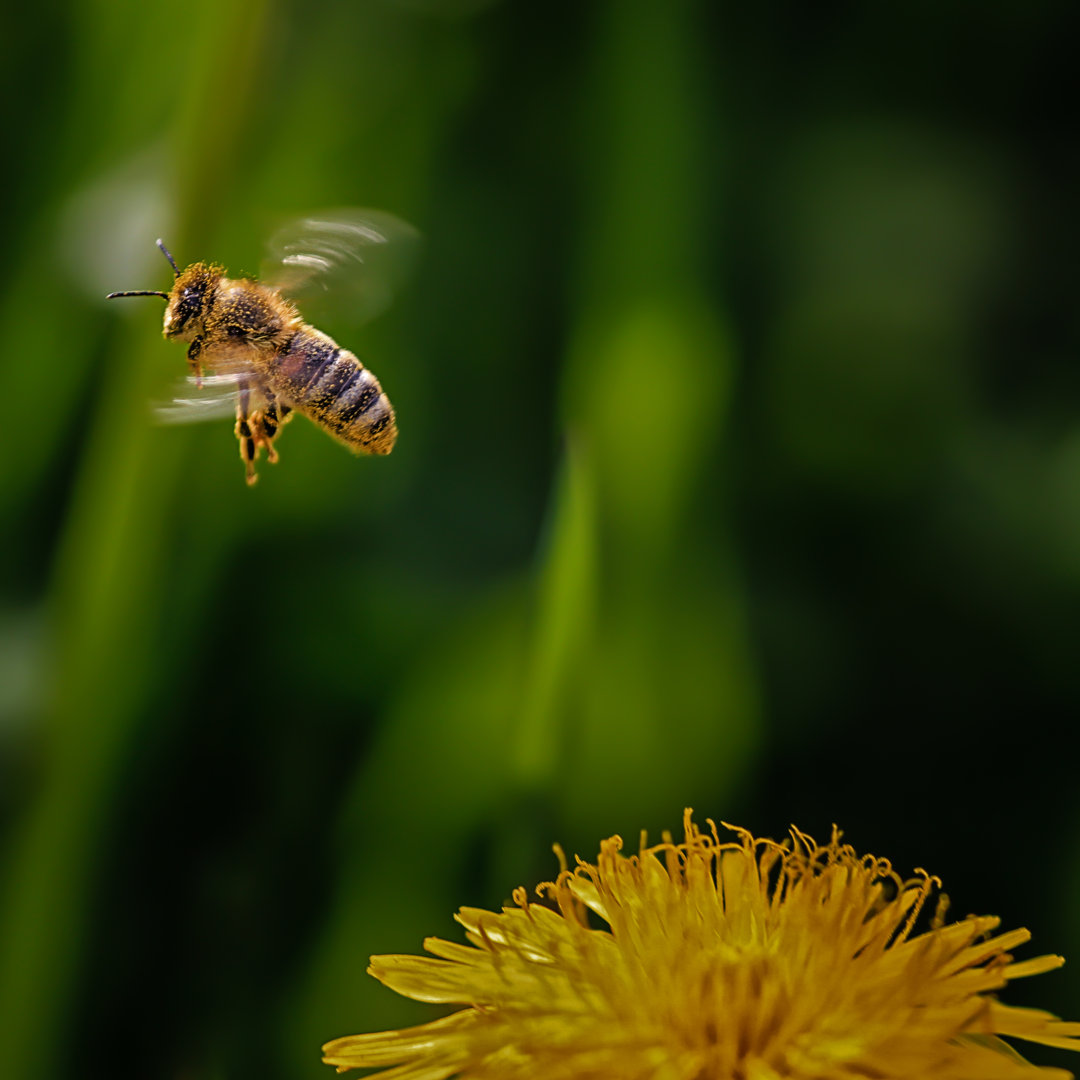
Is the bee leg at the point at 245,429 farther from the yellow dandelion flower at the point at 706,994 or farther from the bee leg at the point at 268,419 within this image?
the yellow dandelion flower at the point at 706,994

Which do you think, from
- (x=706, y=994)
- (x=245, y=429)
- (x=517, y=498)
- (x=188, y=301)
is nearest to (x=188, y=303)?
(x=188, y=301)

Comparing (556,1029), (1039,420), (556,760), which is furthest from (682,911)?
(1039,420)

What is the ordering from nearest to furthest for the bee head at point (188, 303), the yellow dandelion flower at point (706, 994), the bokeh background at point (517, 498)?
the yellow dandelion flower at point (706, 994)
the bee head at point (188, 303)
the bokeh background at point (517, 498)

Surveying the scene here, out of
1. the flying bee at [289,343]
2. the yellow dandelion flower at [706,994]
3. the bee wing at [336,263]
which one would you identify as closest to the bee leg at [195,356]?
the flying bee at [289,343]

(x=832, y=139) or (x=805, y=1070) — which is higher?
(x=832, y=139)

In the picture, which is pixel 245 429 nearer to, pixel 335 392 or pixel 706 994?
pixel 335 392

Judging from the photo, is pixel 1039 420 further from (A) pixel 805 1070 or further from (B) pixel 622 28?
(A) pixel 805 1070

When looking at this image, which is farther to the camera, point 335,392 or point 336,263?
point 336,263
